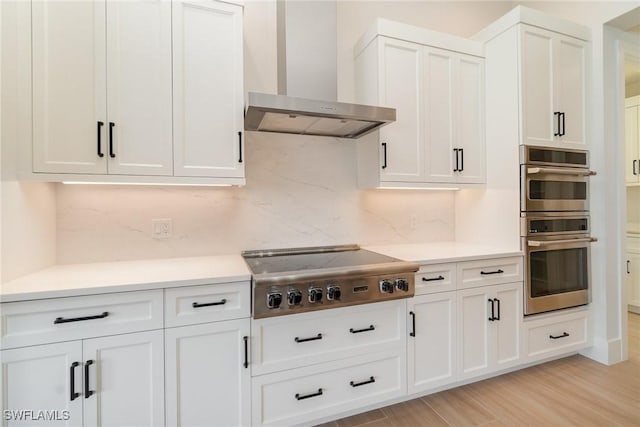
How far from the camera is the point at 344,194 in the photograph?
8.10 ft

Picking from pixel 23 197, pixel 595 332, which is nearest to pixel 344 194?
pixel 23 197

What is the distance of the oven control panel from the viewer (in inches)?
58.7

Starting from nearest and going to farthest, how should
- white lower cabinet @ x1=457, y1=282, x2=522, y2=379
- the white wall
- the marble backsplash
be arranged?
1. the white wall
2. the marble backsplash
3. white lower cabinet @ x1=457, y1=282, x2=522, y2=379

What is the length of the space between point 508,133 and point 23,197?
10.3ft

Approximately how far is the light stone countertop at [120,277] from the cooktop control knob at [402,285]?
2.78ft

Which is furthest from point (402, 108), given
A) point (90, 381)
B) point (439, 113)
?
point (90, 381)

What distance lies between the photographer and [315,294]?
1563 mm

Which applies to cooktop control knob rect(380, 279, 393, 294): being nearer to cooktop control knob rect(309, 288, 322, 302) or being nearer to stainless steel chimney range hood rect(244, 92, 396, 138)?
cooktop control knob rect(309, 288, 322, 302)

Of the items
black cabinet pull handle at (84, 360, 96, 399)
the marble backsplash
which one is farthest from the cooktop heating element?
black cabinet pull handle at (84, 360, 96, 399)

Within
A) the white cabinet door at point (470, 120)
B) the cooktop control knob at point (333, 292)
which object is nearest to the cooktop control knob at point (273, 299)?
the cooktop control knob at point (333, 292)

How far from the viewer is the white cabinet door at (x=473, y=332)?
2.08 m

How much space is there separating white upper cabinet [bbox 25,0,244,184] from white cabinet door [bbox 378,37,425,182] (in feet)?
3.33

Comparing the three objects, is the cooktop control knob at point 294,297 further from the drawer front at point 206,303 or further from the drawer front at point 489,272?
the drawer front at point 489,272

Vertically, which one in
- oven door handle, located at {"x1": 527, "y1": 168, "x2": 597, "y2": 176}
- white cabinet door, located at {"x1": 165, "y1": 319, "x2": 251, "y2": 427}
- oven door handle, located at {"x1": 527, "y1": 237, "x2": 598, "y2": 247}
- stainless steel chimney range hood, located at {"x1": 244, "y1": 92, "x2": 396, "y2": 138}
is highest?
stainless steel chimney range hood, located at {"x1": 244, "y1": 92, "x2": 396, "y2": 138}
